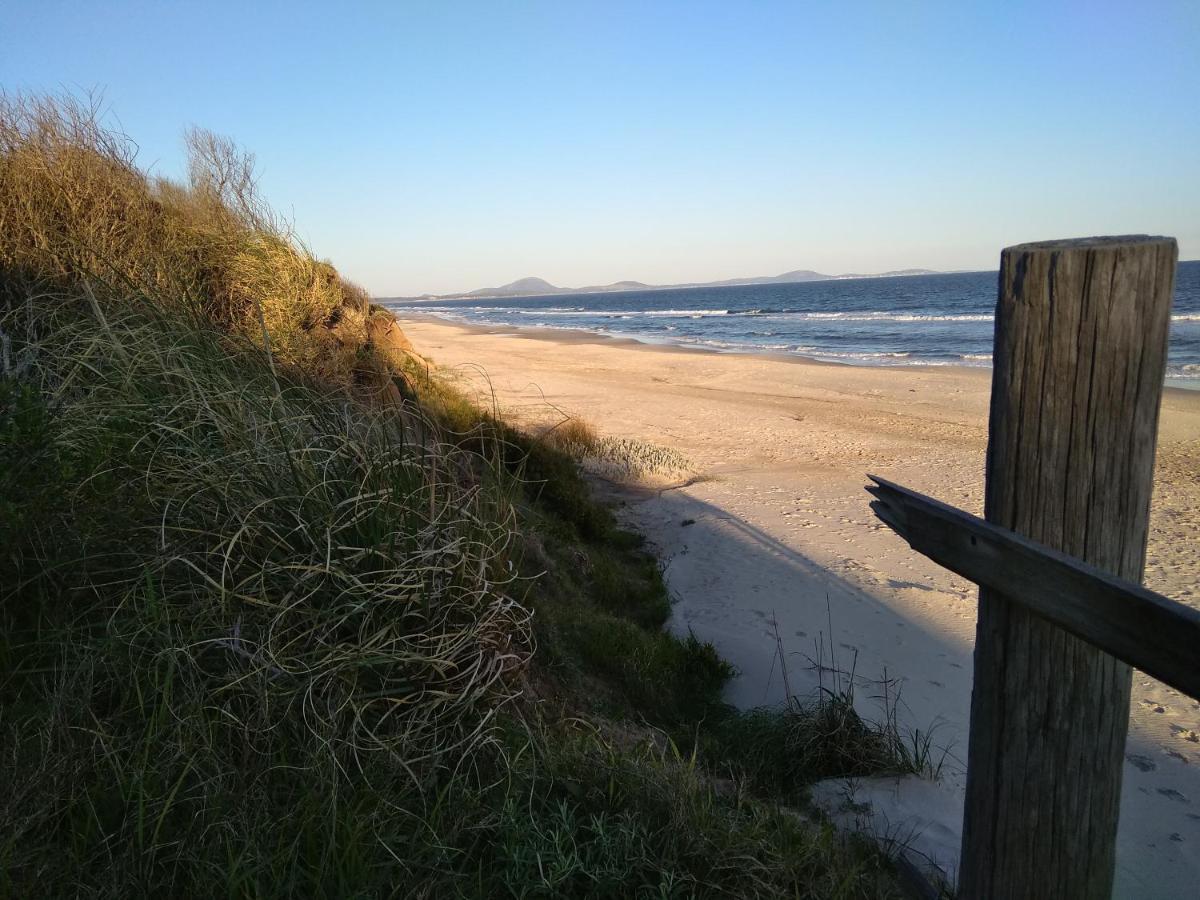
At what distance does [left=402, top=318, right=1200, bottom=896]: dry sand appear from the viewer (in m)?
3.41

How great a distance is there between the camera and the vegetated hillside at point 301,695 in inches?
82.6

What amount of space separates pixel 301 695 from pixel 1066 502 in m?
2.33

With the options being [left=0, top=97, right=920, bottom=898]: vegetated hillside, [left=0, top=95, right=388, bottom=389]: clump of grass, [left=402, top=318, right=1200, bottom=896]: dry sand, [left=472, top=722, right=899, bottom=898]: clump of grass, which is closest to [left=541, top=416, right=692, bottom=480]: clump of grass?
[left=402, top=318, right=1200, bottom=896]: dry sand

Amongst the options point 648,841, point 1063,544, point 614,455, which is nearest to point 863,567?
point 614,455

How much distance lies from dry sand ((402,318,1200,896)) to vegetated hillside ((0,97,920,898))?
0.66 meters

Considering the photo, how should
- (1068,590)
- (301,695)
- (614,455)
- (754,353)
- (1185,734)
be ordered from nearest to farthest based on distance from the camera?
(1068,590)
(301,695)
(1185,734)
(614,455)
(754,353)

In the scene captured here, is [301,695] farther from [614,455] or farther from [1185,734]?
[614,455]

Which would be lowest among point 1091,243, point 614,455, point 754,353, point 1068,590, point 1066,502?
point 614,455

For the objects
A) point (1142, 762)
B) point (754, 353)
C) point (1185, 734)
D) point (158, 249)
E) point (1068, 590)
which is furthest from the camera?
point (754, 353)

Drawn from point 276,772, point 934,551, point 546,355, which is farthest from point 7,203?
point 546,355

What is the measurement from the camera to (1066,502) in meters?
1.72

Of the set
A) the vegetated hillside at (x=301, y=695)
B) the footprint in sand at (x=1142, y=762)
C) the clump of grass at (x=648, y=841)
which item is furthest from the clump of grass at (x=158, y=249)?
the footprint in sand at (x=1142, y=762)

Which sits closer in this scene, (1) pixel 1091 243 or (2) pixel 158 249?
(1) pixel 1091 243

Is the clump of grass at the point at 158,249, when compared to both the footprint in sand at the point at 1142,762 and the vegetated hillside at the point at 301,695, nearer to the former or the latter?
the vegetated hillside at the point at 301,695
